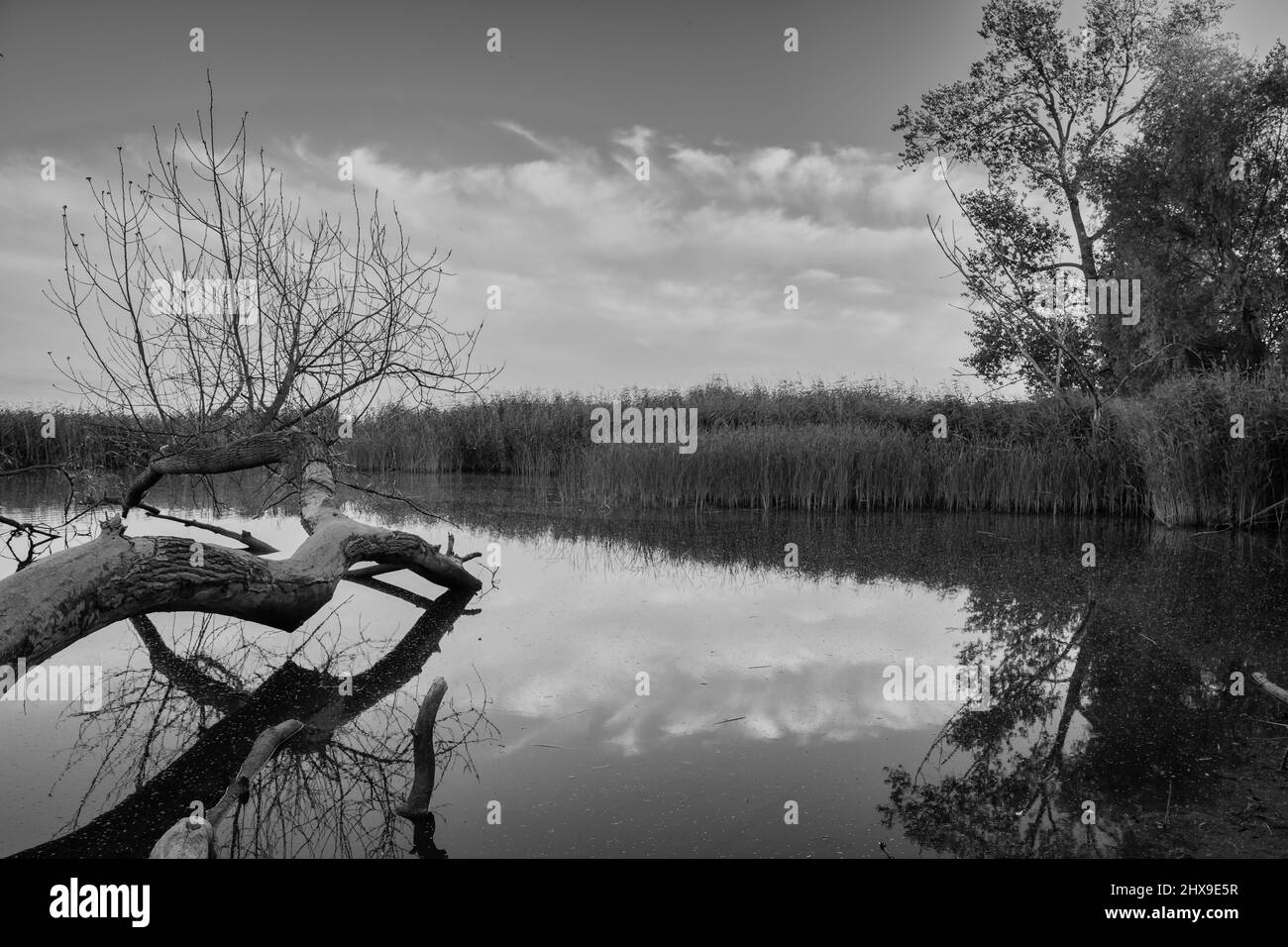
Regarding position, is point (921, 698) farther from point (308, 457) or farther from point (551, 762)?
point (308, 457)

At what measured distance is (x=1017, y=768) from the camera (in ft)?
9.48

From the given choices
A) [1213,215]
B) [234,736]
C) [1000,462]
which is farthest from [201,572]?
[1213,215]

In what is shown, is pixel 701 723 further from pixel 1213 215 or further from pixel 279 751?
pixel 1213 215

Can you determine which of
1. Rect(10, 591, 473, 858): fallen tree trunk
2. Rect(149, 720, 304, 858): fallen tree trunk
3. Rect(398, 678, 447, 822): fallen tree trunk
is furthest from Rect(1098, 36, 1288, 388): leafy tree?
Rect(149, 720, 304, 858): fallen tree trunk

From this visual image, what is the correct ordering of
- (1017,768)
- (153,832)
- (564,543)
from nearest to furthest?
(153,832) → (1017,768) → (564,543)

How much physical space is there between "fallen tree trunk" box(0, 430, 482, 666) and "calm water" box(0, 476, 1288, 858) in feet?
1.09

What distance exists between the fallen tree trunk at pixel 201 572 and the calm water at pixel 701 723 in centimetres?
33

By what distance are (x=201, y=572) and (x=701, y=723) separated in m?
2.23

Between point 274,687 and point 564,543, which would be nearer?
point 274,687

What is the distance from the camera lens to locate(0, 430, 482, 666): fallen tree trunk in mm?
3137

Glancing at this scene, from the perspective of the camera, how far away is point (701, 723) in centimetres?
334

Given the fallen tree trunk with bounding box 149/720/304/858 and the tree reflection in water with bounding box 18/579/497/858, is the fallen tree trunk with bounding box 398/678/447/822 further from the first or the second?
the fallen tree trunk with bounding box 149/720/304/858
